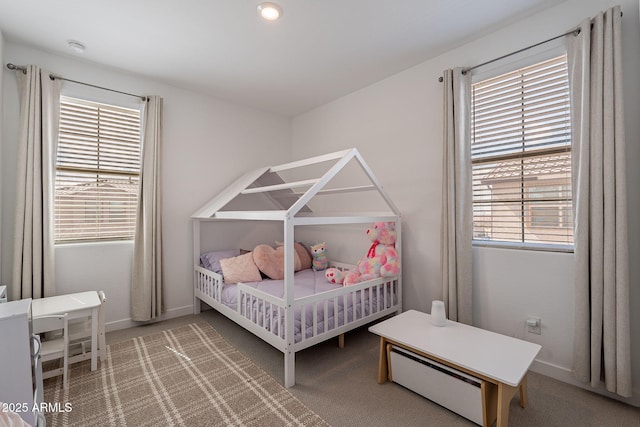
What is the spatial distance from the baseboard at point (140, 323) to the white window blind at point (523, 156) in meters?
3.13

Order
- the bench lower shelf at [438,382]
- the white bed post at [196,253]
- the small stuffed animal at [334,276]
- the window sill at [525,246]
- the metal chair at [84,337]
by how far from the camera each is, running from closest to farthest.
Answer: the bench lower shelf at [438,382] → the window sill at [525,246] → the metal chair at [84,337] → the small stuffed animal at [334,276] → the white bed post at [196,253]

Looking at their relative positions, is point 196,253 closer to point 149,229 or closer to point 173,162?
point 149,229

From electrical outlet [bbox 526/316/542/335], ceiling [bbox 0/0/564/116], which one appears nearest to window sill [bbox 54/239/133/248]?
ceiling [bbox 0/0/564/116]

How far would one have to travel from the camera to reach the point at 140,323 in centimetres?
299

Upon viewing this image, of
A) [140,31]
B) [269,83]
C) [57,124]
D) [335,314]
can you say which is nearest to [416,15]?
[269,83]

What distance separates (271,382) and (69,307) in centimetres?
158

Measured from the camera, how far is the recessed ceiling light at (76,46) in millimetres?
2342

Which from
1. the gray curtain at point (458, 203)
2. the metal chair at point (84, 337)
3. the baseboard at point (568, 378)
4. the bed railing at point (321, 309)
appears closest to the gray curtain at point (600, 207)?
the baseboard at point (568, 378)

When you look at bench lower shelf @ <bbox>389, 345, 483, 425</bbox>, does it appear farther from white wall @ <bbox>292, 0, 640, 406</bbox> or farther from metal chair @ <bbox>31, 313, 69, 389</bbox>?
metal chair @ <bbox>31, 313, 69, 389</bbox>

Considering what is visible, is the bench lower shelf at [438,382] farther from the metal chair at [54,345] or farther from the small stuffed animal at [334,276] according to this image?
the metal chair at [54,345]

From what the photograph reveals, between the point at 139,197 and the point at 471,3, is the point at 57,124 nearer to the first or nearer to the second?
the point at 139,197

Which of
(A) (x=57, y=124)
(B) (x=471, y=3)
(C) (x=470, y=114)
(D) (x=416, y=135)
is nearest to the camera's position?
(B) (x=471, y=3)

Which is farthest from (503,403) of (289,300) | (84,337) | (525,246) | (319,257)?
(84,337)

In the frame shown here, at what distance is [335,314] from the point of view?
2217 millimetres
